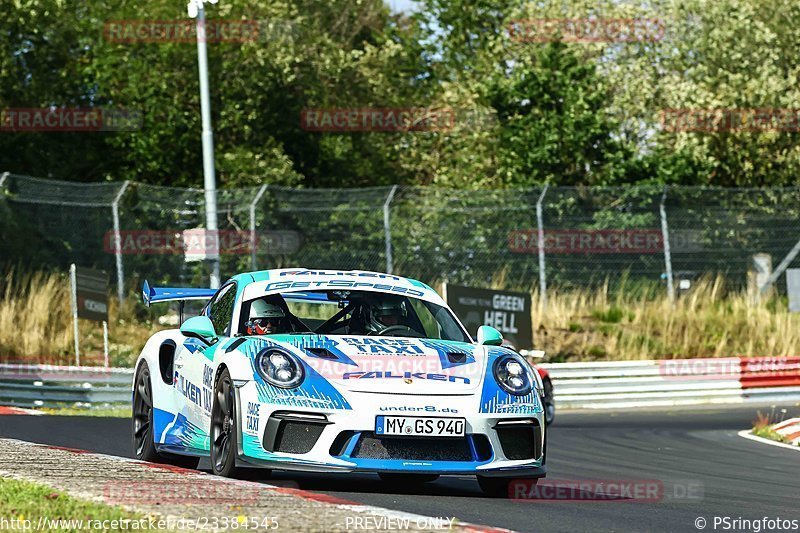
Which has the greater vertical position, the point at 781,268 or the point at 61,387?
the point at 781,268

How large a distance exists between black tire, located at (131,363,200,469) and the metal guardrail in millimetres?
9061

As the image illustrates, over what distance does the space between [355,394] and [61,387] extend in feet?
40.2

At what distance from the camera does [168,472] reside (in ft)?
27.3

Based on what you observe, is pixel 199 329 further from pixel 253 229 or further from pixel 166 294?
pixel 253 229

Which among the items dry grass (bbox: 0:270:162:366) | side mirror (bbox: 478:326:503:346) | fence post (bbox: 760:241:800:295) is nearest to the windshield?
side mirror (bbox: 478:326:503:346)

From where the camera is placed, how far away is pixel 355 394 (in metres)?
8.22

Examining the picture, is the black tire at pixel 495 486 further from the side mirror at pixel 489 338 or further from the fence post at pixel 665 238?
the fence post at pixel 665 238

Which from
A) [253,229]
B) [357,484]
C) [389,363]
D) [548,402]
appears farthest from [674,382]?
Result: [389,363]

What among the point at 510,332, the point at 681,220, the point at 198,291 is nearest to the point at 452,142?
the point at 681,220

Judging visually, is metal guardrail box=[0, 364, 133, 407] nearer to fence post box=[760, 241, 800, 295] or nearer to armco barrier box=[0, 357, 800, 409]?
armco barrier box=[0, 357, 800, 409]

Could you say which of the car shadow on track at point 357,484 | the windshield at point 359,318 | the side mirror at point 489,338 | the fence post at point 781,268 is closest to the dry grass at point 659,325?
the fence post at point 781,268

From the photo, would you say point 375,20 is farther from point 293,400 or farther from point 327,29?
point 293,400

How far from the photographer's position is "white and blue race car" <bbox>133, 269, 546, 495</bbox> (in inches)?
322

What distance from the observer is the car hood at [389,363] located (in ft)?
27.2
